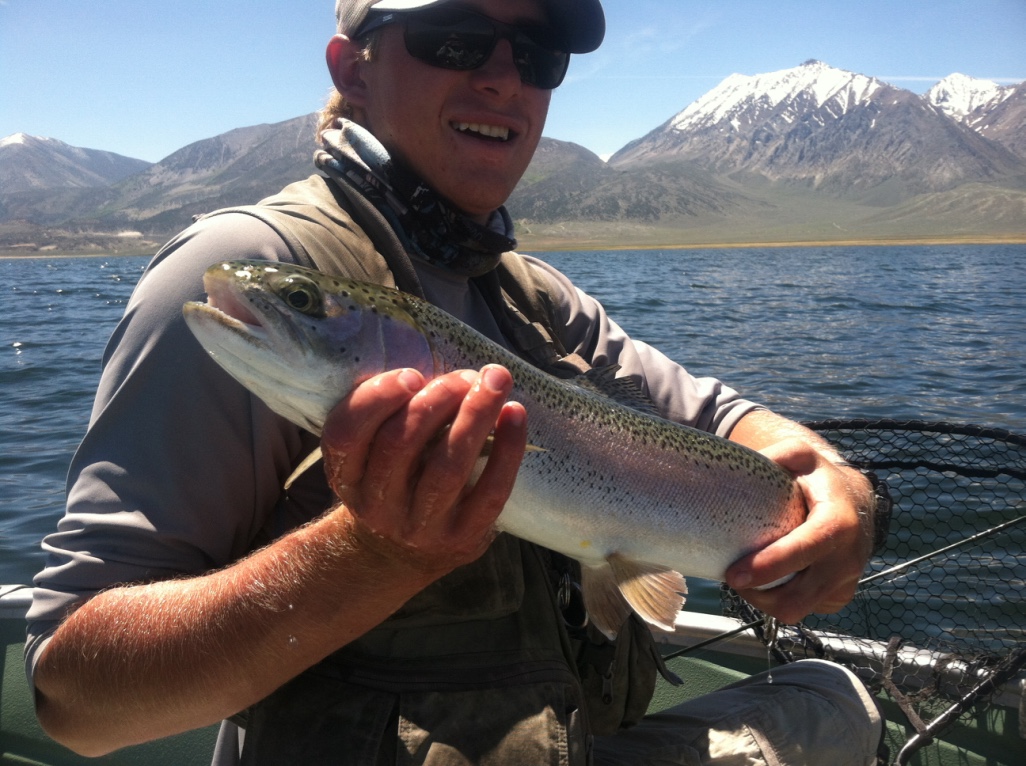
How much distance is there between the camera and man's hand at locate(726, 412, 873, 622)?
8.48ft

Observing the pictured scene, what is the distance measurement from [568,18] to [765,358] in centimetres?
1803

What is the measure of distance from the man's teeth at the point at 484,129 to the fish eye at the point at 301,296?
1.12m

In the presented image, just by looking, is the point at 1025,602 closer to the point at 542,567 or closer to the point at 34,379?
the point at 542,567

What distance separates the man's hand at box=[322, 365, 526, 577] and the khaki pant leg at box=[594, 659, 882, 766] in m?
1.41

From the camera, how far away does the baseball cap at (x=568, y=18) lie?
9.15 ft

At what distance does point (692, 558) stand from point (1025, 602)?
4056mm

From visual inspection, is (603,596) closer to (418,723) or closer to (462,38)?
(418,723)

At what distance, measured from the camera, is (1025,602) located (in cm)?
538

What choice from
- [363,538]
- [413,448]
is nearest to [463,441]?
[413,448]

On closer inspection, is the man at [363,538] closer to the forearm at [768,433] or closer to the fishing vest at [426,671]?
the fishing vest at [426,671]

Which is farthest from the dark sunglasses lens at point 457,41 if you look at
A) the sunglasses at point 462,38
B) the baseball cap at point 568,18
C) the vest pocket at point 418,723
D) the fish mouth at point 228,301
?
the vest pocket at point 418,723

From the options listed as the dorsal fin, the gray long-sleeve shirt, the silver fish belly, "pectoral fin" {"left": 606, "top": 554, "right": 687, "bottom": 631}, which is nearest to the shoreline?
the dorsal fin

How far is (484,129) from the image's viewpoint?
2.88 metres

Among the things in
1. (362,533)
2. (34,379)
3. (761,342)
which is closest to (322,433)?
(362,533)
